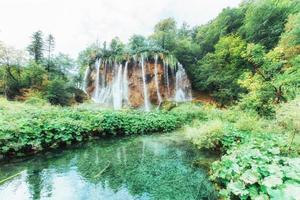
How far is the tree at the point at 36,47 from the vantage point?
29750 millimetres

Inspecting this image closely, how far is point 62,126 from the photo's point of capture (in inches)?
287

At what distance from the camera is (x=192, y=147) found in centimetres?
776

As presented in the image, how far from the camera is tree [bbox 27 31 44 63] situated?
29750 millimetres

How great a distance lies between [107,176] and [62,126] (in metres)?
3.31

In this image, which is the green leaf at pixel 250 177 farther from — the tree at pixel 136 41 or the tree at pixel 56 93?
the tree at pixel 136 41

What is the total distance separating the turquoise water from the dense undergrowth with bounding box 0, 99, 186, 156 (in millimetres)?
491

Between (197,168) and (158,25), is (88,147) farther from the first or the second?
(158,25)

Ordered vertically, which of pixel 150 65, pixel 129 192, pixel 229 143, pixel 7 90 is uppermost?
pixel 150 65

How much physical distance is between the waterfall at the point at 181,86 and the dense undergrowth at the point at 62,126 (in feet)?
35.0

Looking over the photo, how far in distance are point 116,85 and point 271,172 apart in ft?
66.6

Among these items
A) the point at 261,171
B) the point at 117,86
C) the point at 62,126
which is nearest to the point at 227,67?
the point at 117,86

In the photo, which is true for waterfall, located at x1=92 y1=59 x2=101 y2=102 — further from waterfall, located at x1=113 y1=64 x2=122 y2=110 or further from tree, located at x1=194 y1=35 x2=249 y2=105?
tree, located at x1=194 y1=35 x2=249 y2=105

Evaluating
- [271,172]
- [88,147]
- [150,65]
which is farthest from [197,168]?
[150,65]

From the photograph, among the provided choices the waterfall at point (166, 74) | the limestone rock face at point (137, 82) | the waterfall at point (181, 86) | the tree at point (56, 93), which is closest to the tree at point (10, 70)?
the tree at point (56, 93)
